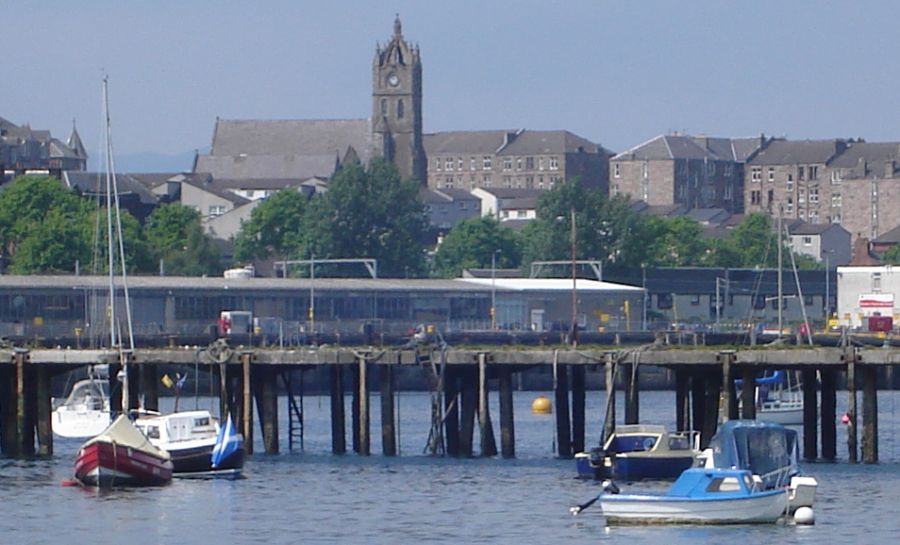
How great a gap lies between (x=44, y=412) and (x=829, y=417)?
86.8 feet

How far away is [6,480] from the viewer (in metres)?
75.4

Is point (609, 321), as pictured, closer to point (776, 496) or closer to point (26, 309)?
point (26, 309)

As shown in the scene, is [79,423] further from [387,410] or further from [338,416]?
[387,410]

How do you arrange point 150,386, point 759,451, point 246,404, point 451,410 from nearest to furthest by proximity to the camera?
point 759,451, point 246,404, point 150,386, point 451,410

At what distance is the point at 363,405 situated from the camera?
265 feet

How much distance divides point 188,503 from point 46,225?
12684 cm

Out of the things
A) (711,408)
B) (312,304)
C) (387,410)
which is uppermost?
(312,304)

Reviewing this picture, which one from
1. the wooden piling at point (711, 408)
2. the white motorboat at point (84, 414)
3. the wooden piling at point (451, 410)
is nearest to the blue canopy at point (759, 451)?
the wooden piling at point (711, 408)

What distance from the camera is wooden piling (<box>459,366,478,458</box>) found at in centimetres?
8225

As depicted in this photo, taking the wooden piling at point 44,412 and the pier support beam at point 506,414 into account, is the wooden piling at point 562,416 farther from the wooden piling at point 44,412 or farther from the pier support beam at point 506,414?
the wooden piling at point 44,412

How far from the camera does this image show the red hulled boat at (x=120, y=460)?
7269 centimetres

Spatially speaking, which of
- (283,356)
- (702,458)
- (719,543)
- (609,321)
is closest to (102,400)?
(283,356)

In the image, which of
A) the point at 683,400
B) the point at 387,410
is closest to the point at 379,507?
the point at 387,410

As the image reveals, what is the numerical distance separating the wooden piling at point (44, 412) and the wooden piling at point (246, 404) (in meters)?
6.69
